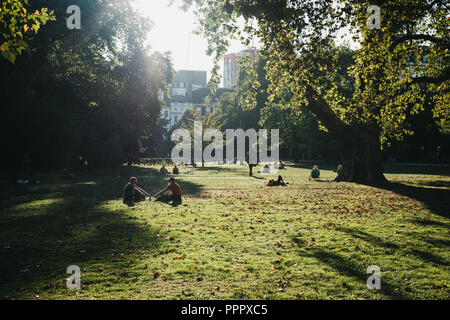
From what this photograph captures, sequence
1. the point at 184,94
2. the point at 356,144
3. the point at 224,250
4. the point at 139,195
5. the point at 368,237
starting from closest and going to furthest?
the point at 224,250 < the point at 368,237 < the point at 139,195 < the point at 356,144 < the point at 184,94

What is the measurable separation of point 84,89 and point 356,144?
2879cm

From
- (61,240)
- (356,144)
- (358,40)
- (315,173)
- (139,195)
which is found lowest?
(61,240)

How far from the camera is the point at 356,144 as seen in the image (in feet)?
81.4

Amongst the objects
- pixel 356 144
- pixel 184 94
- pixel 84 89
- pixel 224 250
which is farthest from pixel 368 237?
pixel 184 94

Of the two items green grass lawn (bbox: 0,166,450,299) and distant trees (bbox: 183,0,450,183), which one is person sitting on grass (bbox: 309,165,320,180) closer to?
distant trees (bbox: 183,0,450,183)

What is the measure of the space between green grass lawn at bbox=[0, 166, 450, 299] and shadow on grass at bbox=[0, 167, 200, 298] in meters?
0.03

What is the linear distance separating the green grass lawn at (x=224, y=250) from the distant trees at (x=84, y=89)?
18.0 m

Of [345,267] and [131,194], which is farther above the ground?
[131,194]

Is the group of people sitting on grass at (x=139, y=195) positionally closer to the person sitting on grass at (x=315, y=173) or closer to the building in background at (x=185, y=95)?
the person sitting on grass at (x=315, y=173)

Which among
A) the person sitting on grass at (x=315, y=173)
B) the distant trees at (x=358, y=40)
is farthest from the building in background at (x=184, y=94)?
the distant trees at (x=358, y=40)

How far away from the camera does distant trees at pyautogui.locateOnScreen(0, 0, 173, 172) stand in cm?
2756

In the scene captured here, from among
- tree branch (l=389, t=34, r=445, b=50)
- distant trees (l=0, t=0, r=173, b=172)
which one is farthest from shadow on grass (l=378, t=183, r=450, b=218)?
distant trees (l=0, t=0, r=173, b=172)

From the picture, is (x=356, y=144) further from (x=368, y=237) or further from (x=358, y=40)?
(x=368, y=237)

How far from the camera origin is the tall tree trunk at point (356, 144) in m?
24.2
